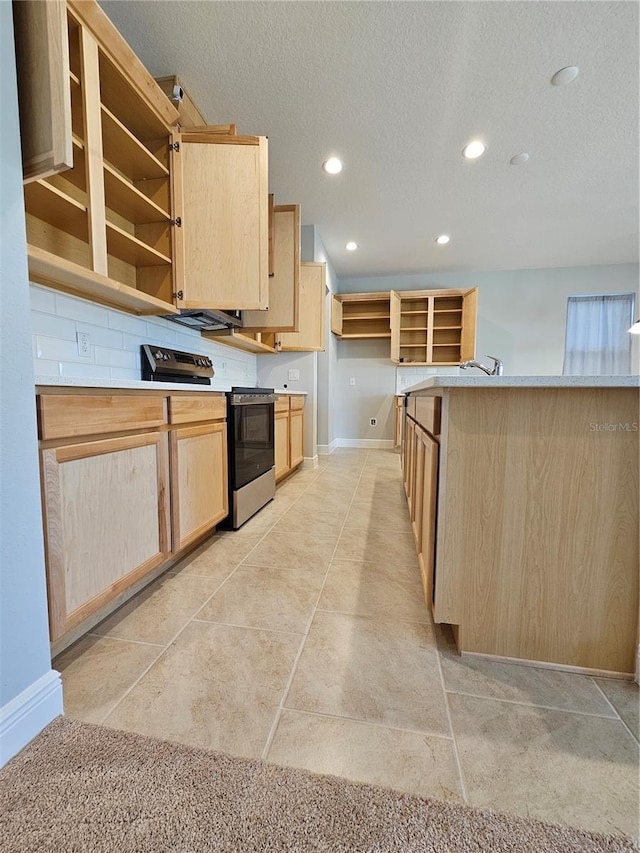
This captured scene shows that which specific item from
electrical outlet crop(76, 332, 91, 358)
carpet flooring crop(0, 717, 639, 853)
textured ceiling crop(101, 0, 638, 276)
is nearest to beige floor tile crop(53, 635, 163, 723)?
carpet flooring crop(0, 717, 639, 853)

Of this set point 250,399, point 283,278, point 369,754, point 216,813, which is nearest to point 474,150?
point 283,278

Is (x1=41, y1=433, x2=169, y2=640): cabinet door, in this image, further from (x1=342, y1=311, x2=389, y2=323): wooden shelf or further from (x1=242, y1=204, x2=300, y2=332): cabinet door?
(x1=342, y1=311, x2=389, y2=323): wooden shelf

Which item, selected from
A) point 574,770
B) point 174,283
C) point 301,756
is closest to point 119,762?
point 301,756

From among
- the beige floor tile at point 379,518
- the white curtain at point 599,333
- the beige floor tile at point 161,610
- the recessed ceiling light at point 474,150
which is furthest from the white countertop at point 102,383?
the white curtain at point 599,333

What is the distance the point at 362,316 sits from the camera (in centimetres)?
545

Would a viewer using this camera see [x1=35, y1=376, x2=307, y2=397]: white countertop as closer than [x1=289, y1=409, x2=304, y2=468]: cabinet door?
Yes

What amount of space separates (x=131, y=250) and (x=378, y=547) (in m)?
2.12

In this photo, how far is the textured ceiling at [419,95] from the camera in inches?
67.7

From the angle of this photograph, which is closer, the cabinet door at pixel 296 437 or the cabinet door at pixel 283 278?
the cabinet door at pixel 283 278

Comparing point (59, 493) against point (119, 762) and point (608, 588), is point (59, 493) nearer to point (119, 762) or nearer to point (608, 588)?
point (119, 762)

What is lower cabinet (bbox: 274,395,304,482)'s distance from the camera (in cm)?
312

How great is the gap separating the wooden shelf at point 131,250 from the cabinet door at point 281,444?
145cm

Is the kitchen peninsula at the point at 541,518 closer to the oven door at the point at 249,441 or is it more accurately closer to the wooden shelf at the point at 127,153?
the oven door at the point at 249,441

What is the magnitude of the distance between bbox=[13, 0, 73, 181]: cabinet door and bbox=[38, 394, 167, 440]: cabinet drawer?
580mm
